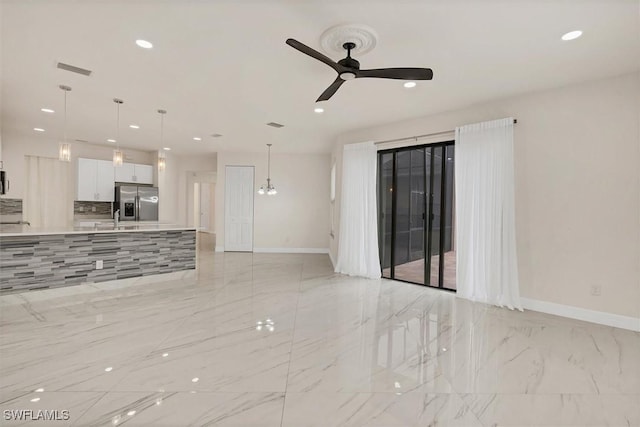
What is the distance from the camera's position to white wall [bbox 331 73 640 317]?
10.9 ft

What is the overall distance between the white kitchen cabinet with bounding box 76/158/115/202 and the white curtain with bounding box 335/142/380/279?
5.75 metres

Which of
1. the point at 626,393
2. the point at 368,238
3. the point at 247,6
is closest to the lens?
the point at 626,393

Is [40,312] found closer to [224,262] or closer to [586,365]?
[224,262]

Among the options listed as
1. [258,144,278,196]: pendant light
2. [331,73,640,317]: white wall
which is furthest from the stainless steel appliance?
[331,73,640,317]: white wall

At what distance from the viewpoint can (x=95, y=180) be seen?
7207mm

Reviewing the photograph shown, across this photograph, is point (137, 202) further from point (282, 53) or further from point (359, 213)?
point (282, 53)

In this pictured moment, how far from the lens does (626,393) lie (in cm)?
213

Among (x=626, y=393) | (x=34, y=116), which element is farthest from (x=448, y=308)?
(x=34, y=116)

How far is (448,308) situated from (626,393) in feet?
6.14

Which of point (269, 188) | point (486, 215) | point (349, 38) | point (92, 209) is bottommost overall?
point (486, 215)

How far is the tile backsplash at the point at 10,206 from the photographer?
19.8 ft

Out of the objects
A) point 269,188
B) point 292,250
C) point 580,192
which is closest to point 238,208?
point 269,188

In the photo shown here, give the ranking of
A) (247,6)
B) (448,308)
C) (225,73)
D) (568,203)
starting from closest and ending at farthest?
(247,6) < (225,73) < (568,203) < (448,308)

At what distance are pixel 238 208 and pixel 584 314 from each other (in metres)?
7.34
